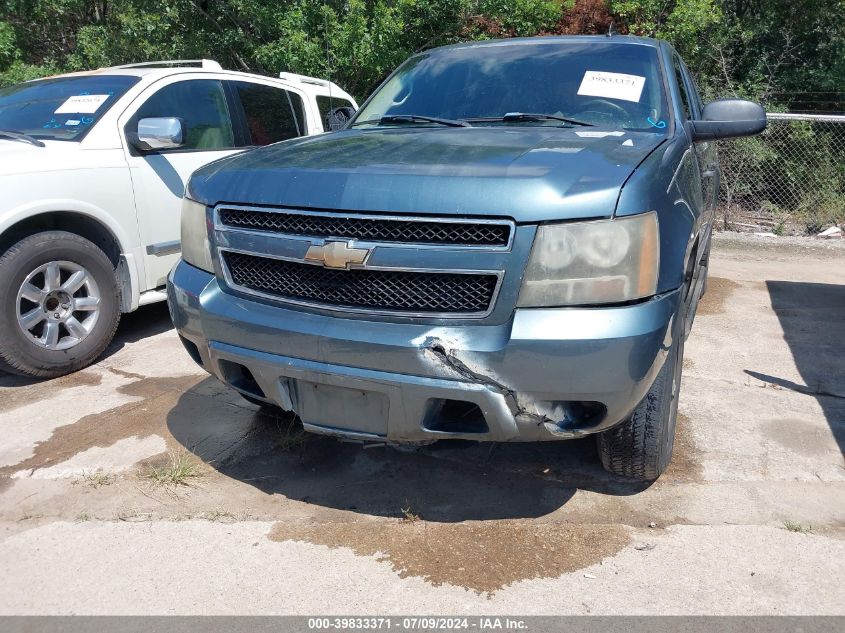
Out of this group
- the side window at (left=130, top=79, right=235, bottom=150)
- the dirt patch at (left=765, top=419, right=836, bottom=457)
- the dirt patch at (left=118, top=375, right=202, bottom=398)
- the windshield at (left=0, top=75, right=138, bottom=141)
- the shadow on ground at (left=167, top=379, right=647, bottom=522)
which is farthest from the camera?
the side window at (left=130, top=79, right=235, bottom=150)

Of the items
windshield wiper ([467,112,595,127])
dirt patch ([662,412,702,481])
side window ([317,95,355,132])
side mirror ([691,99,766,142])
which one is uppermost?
windshield wiper ([467,112,595,127])

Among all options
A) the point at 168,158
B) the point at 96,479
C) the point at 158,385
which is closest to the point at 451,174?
the point at 96,479

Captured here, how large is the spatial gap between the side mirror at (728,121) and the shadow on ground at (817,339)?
1.57m

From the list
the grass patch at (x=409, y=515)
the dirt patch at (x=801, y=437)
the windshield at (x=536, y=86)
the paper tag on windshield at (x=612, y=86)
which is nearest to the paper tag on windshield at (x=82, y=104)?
the windshield at (x=536, y=86)

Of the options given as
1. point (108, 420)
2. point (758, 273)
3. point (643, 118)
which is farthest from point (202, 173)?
point (758, 273)

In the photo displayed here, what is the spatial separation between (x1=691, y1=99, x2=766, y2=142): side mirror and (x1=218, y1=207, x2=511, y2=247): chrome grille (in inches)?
61.6

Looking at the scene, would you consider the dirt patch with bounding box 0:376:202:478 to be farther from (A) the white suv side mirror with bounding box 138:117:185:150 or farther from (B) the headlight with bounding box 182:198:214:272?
(A) the white suv side mirror with bounding box 138:117:185:150

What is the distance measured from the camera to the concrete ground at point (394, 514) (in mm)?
2492

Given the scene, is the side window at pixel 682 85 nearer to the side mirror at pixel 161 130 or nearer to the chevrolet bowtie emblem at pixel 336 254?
the chevrolet bowtie emblem at pixel 336 254

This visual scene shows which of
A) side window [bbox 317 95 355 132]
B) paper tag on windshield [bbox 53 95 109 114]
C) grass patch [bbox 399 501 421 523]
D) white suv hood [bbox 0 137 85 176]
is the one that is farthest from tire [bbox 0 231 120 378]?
side window [bbox 317 95 355 132]

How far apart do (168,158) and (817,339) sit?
467 centimetres

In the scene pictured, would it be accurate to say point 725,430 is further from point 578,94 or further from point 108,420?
point 108,420

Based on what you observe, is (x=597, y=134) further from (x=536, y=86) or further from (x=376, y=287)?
(x=376, y=287)

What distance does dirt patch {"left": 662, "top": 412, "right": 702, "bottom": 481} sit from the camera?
3299 millimetres
